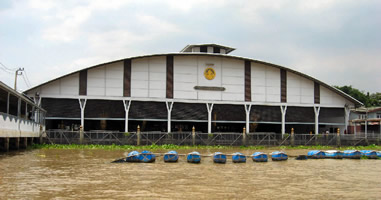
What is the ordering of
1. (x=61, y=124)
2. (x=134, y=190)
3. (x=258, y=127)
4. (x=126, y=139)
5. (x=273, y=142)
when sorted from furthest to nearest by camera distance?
(x=258, y=127), (x=61, y=124), (x=273, y=142), (x=126, y=139), (x=134, y=190)

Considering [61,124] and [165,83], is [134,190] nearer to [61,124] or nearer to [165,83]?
[165,83]

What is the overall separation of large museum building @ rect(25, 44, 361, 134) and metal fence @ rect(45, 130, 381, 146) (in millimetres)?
1976

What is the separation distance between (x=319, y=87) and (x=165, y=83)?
60.0 ft

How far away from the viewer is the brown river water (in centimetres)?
1534

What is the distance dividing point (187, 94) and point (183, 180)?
92.6ft

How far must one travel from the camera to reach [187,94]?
154 ft

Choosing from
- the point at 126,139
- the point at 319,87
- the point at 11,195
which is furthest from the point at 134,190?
the point at 319,87

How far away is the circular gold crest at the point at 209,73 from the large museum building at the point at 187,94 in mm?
111

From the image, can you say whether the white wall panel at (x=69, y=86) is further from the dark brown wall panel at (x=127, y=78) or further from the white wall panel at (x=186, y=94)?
the white wall panel at (x=186, y=94)

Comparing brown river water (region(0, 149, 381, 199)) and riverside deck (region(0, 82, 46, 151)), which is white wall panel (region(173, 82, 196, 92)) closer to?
riverside deck (region(0, 82, 46, 151))

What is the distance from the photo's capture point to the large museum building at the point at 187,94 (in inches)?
1767

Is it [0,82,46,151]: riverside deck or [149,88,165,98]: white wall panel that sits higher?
[149,88,165,98]: white wall panel

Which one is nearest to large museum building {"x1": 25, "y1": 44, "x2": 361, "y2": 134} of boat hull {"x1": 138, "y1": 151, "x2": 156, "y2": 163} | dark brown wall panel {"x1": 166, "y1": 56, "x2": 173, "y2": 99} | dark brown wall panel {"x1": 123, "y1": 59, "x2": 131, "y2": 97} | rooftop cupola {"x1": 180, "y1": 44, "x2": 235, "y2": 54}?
dark brown wall panel {"x1": 166, "y1": 56, "x2": 173, "y2": 99}

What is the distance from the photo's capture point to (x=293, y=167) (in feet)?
82.3
